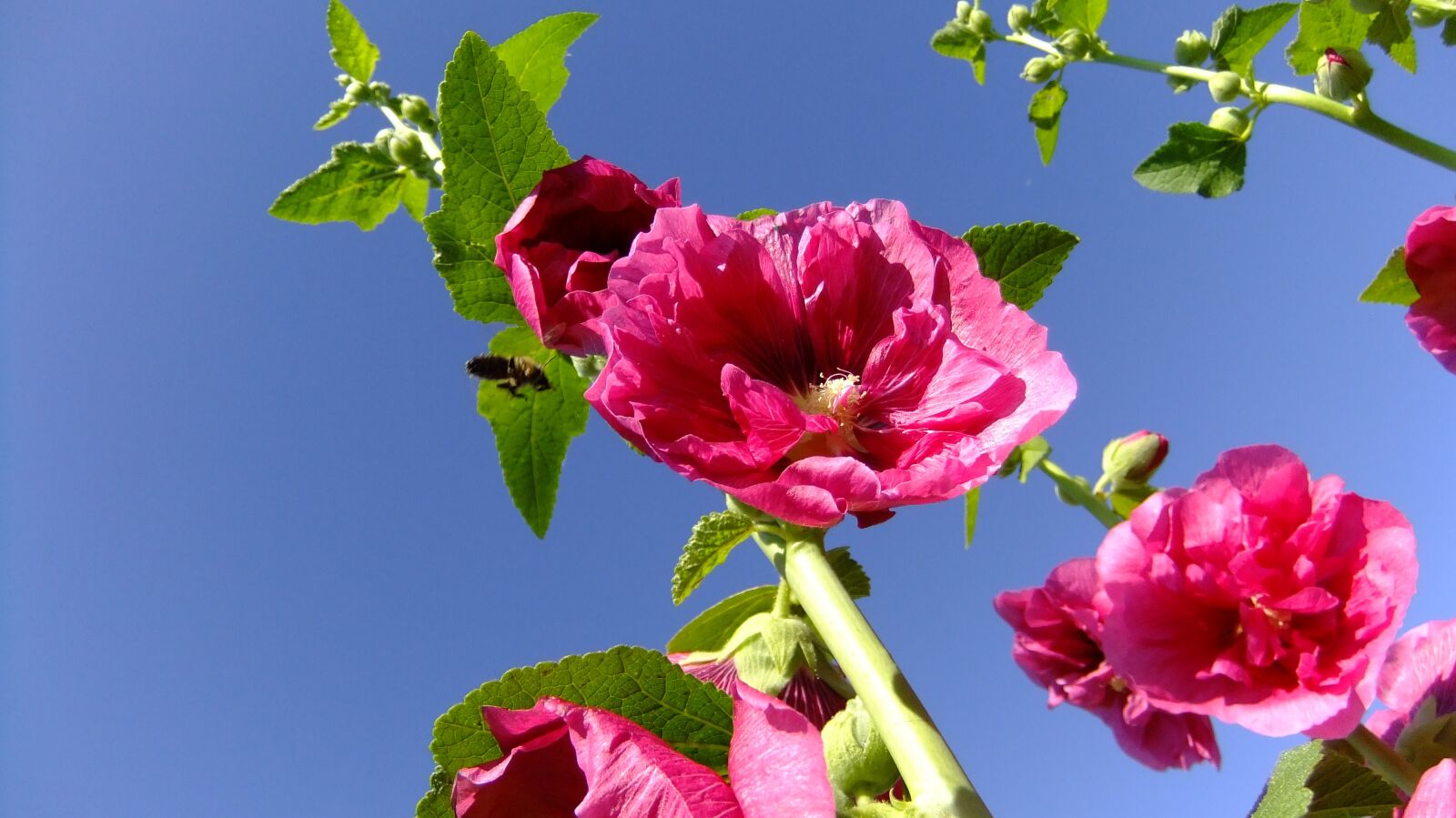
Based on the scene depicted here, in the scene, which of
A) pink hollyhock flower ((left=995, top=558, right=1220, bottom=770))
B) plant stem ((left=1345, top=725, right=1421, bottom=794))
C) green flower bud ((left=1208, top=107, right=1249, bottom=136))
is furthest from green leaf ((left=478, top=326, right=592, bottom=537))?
green flower bud ((left=1208, top=107, right=1249, bottom=136))

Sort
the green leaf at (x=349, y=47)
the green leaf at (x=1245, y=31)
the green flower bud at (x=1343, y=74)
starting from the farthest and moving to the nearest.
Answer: the green leaf at (x=1245, y=31), the green leaf at (x=349, y=47), the green flower bud at (x=1343, y=74)

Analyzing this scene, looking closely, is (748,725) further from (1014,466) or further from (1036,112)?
(1036,112)

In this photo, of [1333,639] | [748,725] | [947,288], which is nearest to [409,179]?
[947,288]

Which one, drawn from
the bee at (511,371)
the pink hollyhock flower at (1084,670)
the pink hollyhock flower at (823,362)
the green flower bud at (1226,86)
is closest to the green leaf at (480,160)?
the bee at (511,371)

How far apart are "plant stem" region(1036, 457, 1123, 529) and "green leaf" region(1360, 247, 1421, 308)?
0.56 metres

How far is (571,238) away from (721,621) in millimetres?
491

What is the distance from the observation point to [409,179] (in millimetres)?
1695

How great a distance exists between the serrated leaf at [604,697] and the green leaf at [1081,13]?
2.05 metres

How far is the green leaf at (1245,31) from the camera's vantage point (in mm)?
2084

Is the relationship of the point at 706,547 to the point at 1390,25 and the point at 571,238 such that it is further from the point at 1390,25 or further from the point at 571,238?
the point at 1390,25

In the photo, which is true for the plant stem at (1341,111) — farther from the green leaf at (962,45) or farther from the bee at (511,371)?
the bee at (511,371)

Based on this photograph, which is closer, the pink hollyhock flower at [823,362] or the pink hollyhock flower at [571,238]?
the pink hollyhock flower at [823,362]

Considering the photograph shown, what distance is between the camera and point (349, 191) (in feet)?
5.41

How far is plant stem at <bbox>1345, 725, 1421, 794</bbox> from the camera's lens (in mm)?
957
